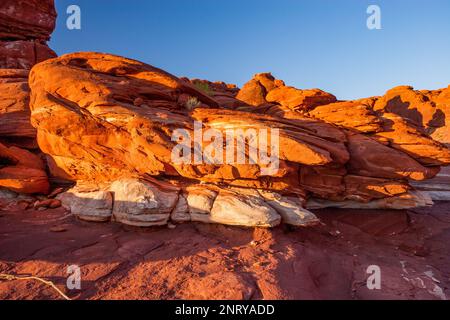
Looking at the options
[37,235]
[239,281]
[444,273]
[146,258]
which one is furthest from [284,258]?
[37,235]

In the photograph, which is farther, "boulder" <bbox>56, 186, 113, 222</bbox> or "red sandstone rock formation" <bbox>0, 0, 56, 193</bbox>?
"red sandstone rock formation" <bbox>0, 0, 56, 193</bbox>

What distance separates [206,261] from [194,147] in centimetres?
358

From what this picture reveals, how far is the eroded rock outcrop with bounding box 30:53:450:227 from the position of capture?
698 centimetres

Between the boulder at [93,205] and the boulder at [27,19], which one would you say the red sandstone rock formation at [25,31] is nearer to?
the boulder at [27,19]

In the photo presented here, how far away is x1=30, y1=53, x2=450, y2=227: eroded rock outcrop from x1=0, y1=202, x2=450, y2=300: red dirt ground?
0.58 m

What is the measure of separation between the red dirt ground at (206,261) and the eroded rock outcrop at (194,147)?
583 millimetres

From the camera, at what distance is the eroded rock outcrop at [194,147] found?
6.98 meters

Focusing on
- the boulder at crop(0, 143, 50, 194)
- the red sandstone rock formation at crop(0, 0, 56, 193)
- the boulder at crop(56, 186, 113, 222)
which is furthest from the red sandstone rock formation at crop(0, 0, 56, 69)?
the boulder at crop(56, 186, 113, 222)

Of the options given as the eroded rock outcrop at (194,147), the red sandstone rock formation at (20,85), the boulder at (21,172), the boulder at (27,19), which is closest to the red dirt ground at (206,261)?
the eroded rock outcrop at (194,147)

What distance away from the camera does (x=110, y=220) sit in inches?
275

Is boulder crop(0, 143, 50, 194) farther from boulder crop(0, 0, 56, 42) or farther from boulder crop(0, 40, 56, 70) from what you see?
boulder crop(0, 0, 56, 42)

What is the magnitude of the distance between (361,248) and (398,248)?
1.81 m

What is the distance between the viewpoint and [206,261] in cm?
538

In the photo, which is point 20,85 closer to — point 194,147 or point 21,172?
point 21,172
